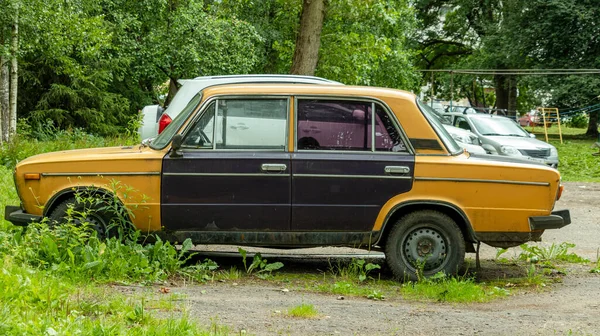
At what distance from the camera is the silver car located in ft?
72.3

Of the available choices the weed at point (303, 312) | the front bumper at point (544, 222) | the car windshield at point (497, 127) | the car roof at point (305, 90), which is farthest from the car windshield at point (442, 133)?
the car windshield at point (497, 127)

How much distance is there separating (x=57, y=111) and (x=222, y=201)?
26276mm

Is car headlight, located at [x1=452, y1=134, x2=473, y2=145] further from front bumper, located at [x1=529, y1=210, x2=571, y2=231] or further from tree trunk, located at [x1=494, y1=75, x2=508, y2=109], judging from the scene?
tree trunk, located at [x1=494, y1=75, x2=508, y2=109]

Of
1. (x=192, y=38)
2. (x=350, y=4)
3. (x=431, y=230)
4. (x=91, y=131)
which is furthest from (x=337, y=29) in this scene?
(x=431, y=230)

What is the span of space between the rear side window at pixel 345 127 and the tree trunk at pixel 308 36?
10.6 meters

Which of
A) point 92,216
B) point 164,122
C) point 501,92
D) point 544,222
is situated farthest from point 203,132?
point 501,92

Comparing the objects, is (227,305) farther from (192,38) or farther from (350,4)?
(192,38)

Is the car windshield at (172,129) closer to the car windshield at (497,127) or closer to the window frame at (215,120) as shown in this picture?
the window frame at (215,120)

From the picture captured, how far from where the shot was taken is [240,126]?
322 inches

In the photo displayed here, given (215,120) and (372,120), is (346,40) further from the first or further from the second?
(215,120)

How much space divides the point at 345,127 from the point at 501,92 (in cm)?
4310

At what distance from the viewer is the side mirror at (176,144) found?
7934 mm

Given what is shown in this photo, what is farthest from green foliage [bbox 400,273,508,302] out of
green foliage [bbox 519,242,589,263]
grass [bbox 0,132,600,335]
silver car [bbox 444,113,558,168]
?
silver car [bbox 444,113,558,168]

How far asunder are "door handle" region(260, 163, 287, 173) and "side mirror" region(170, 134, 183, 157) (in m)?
0.80
